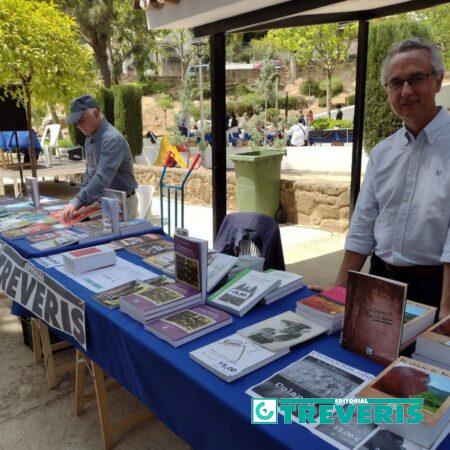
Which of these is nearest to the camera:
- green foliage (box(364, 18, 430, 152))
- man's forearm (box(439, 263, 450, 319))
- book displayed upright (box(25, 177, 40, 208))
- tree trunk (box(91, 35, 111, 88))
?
man's forearm (box(439, 263, 450, 319))

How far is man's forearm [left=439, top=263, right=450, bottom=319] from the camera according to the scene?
1.52 m

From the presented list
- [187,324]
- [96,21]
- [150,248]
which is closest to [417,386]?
[187,324]

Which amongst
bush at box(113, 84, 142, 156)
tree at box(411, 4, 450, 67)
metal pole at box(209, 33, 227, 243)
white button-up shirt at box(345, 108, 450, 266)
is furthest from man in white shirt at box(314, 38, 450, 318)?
tree at box(411, 4, 450, 67)

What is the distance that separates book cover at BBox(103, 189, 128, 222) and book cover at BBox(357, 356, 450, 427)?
203 cm

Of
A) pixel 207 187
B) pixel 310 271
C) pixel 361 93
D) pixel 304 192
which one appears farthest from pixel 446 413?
pixel 207 187

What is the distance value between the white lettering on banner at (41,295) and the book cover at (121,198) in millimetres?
678

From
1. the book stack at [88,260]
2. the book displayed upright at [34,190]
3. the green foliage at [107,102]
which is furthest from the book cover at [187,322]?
the green foliage at [107,102]

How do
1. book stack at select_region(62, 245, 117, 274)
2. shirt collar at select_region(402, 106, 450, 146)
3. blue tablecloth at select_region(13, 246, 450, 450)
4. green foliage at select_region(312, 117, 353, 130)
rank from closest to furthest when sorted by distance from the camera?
blue tablecloth at select_region(13, 246, 450, 450) < shirt collar at select_region(402, 106, 450, 146) < book stack at select_region(62, 245, 117, 274) < green foliage at select_region(312, 117, 353, 130)

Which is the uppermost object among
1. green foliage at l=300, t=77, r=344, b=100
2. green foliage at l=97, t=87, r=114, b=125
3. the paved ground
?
green foliage at l=300, t=77, r=344, b=100

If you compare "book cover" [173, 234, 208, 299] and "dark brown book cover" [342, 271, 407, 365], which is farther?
"book cover" [173, 234, 208, 299]

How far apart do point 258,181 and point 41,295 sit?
390cm

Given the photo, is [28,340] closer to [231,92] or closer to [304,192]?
[304,192]

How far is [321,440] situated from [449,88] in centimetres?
2389

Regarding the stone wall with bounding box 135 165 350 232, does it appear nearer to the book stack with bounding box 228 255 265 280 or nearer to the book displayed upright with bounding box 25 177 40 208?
the book displayed upright with bounding box 25 177 40 208
